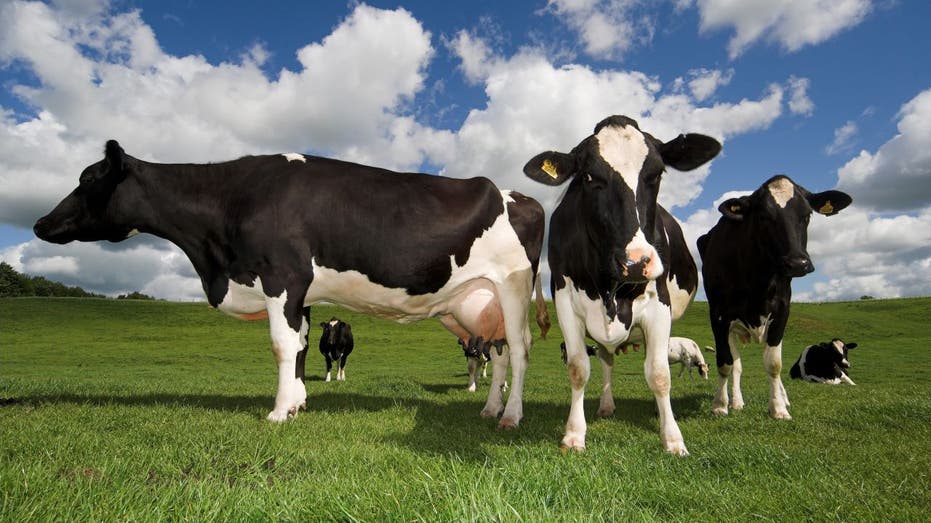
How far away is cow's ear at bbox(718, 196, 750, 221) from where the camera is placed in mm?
8367

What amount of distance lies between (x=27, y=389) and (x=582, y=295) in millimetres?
9628

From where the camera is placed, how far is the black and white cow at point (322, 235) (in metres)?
7.16

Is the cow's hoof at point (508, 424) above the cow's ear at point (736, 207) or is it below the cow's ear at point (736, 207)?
below

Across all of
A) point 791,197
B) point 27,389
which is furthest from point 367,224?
point 27,389

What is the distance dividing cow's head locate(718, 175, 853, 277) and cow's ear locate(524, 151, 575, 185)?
148 inches

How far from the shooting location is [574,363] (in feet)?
18.5

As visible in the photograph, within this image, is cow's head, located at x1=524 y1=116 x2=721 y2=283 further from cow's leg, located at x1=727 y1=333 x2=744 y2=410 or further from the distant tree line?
the distant tree line

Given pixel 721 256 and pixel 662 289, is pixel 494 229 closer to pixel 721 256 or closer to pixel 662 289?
pixel 662 289

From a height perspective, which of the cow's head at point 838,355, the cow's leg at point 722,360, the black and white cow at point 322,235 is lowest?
the cow's head at point 838,355

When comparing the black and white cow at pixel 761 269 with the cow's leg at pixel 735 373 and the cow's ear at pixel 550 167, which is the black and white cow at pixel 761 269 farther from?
the cow's ear at pixel 550 167

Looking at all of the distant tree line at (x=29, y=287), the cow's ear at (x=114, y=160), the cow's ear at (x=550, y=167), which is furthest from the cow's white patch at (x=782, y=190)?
the distant tree line at (x=29, y=287)

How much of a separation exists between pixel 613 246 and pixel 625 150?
2.90 ft

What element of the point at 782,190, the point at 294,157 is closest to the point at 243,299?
the point at 294,157

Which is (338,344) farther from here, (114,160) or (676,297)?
(676,297)
